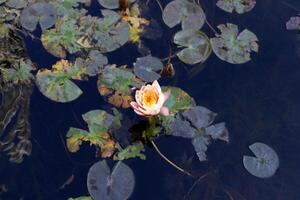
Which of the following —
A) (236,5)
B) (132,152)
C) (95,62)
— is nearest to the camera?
(132,152)

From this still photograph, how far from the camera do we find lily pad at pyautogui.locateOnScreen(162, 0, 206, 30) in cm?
238

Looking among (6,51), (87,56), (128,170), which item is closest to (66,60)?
(87,56)

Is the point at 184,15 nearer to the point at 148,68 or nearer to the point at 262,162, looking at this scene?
the point at 148,68

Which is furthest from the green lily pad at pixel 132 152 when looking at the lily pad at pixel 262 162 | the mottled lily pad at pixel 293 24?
the mottled lily pad at pixel 293 24

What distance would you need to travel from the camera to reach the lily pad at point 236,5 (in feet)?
8.19

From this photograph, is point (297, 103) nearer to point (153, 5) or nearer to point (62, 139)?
point (153, 5)

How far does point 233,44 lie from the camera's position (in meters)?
2.32

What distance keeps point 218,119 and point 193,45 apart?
418mm

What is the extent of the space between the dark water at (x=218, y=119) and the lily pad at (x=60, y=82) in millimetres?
33

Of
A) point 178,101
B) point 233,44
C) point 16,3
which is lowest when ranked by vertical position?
point 178,101

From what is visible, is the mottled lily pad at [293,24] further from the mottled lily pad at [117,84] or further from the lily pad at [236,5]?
the mottled lily pad at [117,84]

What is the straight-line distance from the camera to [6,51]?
2.23m

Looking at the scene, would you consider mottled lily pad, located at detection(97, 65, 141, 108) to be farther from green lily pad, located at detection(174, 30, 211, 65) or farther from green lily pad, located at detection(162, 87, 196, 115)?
green lily pad, located at detection(174, 30, 211, 65)

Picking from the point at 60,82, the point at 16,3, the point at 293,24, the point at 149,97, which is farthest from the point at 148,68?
the point at 293,24
